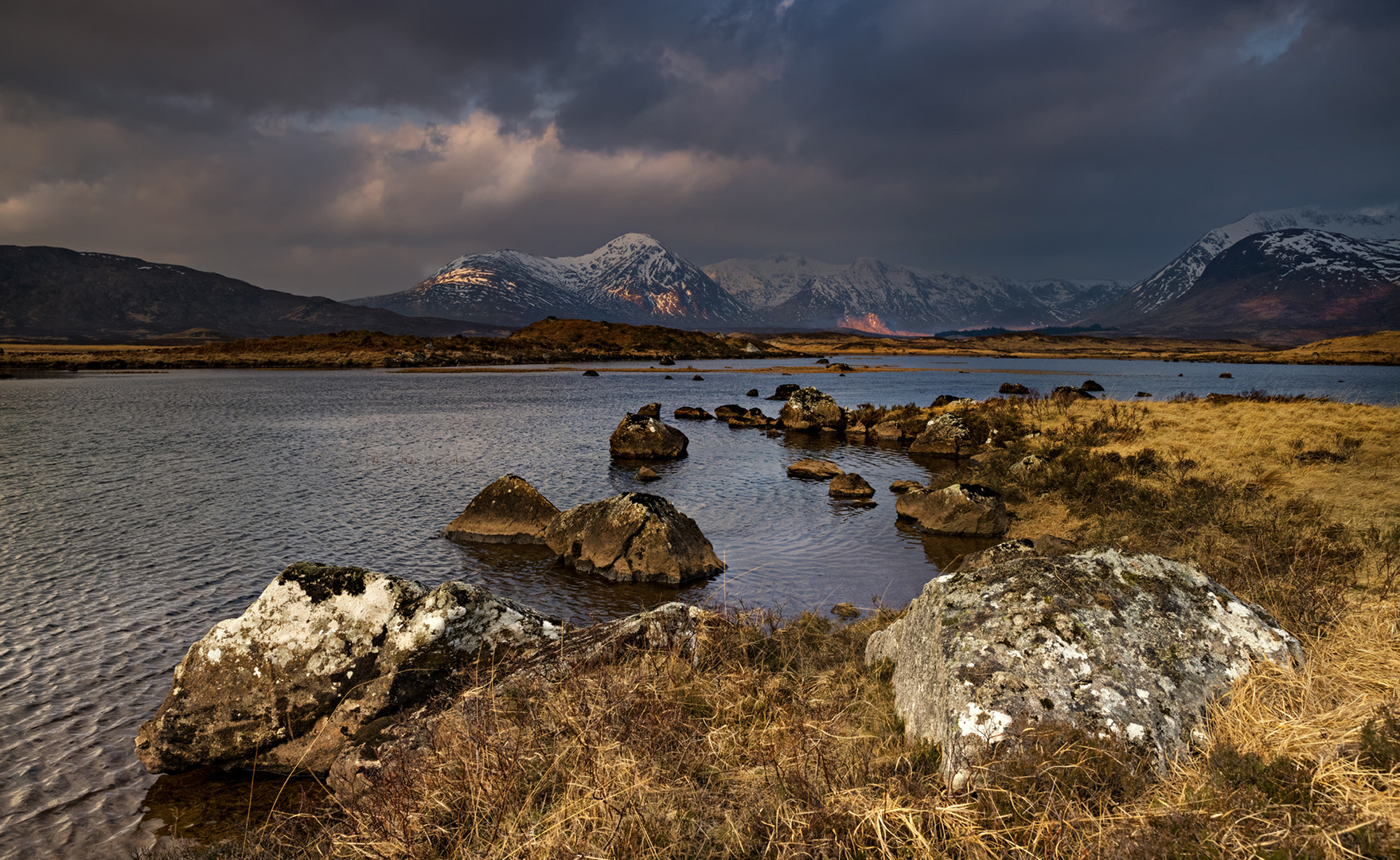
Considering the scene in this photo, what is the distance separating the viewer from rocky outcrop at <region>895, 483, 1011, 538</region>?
62.1ft

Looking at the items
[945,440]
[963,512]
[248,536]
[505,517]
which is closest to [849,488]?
[963,512]

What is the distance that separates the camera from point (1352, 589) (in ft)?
28.7

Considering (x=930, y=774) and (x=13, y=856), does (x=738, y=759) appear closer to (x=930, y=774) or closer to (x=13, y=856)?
(x=930, y=774)

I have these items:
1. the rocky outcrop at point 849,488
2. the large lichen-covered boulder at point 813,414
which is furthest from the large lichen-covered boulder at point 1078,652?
the large lichen-covered boulder at point 813,414

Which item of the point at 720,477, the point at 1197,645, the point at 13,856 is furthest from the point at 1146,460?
the point at 13,856

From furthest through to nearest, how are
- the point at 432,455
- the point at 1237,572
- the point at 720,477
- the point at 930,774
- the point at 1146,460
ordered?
the point at 432,455 < the point at 720,477 < the point at 1146,460 < the point at 1237,572 < the point at 930,774

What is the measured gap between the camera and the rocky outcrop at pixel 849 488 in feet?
79.2

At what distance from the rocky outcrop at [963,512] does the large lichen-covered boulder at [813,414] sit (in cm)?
2454

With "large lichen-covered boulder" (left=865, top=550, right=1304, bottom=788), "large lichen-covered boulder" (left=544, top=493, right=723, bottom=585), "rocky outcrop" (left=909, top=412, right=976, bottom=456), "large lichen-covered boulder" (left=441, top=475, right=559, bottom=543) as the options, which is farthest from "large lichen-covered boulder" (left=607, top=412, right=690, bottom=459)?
"large lichen-covered boulder" (left=865, top=550, right=1304, bottom=788)

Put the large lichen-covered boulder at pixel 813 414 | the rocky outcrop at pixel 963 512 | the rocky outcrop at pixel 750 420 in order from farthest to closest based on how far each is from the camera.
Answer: the rocky outcrop at pixel 750 420 → the large lichen-covered boulder at pixel 813 414 → the rocky outcrop at pixel 963 512

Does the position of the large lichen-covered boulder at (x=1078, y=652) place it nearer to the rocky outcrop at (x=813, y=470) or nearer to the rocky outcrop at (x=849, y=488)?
the rocky outcrop at (x=849, y=488)

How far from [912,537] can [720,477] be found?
35.1ft

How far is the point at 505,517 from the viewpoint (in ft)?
61.1

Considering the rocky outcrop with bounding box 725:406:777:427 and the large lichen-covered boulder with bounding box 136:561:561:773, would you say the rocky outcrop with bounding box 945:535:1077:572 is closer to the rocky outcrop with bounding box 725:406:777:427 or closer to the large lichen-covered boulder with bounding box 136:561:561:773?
the large lichen-covered boulder with bounding box 136:561:561:773
